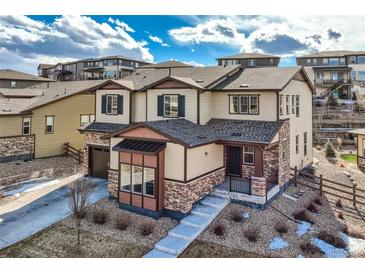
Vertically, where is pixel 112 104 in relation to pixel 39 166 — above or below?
above

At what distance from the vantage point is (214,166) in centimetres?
1430

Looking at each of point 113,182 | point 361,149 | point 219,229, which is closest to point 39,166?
point 113,182

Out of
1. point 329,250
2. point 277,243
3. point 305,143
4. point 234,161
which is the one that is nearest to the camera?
point 329,250

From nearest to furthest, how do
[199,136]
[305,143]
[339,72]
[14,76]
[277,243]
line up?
[277,243] < [199,136] < [305,143] < [14,76] < [339,72]

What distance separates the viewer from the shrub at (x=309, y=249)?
32.9 feet

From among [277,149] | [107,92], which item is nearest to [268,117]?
[277,149]

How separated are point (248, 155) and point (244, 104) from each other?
2855 mm

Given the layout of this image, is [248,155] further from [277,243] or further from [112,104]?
[112,104]

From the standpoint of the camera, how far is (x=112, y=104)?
18.5 m

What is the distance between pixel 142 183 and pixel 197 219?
9.23ft

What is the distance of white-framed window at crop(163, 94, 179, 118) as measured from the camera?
53.8ft

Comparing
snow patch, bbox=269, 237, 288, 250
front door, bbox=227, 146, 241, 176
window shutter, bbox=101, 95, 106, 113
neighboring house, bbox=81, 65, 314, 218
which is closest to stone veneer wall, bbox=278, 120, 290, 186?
neighboring house, bbox=81, 65, 314, 218

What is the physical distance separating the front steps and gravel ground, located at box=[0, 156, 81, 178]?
10.9 meters

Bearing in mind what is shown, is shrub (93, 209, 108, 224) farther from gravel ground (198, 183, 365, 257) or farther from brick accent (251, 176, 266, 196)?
brick accent (251, 176, 266, 196)
